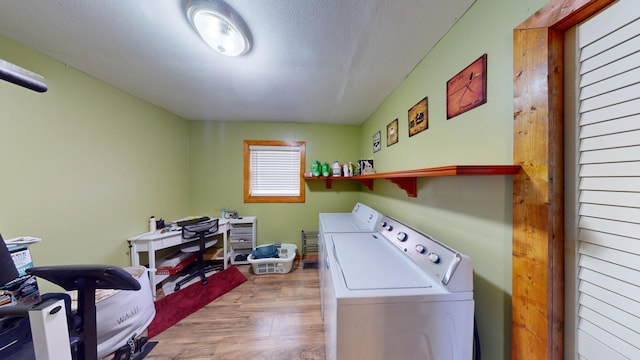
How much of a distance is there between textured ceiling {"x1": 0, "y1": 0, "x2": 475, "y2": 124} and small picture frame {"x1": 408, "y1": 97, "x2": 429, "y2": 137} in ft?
1.06

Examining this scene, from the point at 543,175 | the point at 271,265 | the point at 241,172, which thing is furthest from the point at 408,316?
the point at 241,172

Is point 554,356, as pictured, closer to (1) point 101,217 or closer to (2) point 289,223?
(2) point 289,223

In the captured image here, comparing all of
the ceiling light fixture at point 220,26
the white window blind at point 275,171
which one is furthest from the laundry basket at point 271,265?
the ceiling light fixture at point 220,26

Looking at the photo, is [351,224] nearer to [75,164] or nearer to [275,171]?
[275,171]

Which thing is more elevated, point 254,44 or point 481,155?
point 254,44

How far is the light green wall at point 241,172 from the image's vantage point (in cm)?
287

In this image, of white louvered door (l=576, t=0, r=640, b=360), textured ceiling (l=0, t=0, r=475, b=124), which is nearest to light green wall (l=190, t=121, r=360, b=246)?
textured ceiling (l=0, t=0, r=475, b=124)

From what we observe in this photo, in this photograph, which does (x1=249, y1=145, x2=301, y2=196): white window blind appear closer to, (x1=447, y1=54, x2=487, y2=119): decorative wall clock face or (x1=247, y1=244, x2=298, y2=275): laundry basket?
(x1=247, y1=244, x2=298, y2=275): laundry basket

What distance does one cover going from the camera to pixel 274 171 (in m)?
2.97

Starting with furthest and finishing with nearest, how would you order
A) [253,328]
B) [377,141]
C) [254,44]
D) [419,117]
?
[377,141]
[253,328]
[419,117]
[254,44]

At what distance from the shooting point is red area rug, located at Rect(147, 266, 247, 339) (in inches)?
67.6

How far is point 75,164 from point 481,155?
2836 millimetres

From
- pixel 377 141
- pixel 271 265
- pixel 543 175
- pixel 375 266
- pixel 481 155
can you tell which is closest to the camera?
pixel 543 175

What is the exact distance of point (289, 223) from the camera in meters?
2.98
